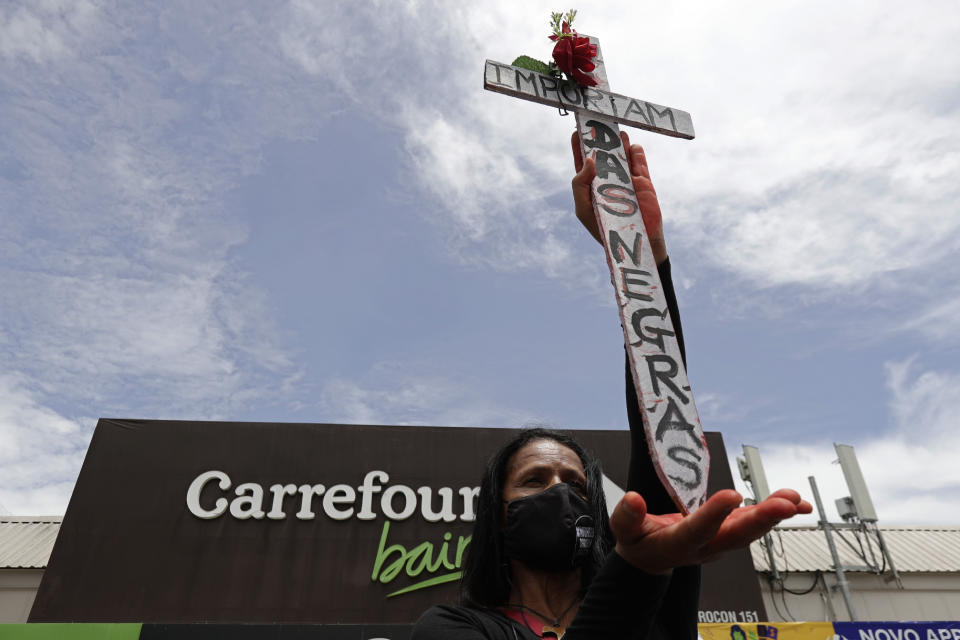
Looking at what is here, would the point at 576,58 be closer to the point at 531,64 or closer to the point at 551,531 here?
the point at 531,64

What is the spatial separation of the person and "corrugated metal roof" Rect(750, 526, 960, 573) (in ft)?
35.1

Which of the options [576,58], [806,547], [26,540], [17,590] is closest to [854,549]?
[806,547]

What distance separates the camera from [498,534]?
1938 mm

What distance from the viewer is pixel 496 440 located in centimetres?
1070

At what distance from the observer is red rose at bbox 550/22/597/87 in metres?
2.31

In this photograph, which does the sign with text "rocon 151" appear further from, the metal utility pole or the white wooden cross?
the white wooden cross

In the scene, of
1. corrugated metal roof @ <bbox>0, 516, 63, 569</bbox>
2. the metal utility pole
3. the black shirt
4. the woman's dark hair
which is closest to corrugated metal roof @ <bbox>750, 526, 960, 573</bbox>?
the metal utility pole

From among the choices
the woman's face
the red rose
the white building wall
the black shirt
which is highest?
the white building wall

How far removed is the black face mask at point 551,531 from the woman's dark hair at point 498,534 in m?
0.06

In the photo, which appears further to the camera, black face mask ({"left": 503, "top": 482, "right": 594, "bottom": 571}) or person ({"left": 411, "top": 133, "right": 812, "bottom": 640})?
black face mask ({"left": 503, "top": 482, "right": 594, "bottom": 571})

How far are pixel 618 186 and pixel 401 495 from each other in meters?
8.84

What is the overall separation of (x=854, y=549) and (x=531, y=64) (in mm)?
12698

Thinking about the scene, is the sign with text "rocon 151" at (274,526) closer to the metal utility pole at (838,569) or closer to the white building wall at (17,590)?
the metal utility pole at (838,569)

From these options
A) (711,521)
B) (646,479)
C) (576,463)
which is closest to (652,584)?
(711,521)
